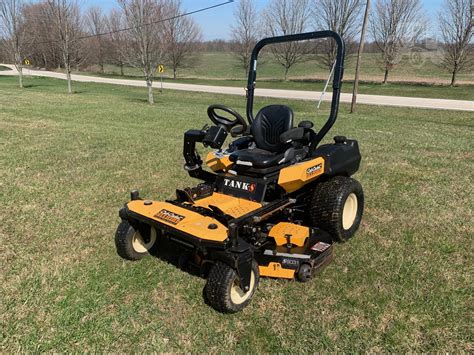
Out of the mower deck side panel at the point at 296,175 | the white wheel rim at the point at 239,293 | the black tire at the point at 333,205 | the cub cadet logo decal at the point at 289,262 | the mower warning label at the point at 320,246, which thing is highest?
the mower deck side panel at the point at 296,175

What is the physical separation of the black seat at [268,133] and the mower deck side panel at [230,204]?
14.2 inches

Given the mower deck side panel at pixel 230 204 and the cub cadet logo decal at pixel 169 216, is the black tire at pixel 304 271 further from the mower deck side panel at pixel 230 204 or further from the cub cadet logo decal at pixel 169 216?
the cub cadet logo decal at pixel 169 216

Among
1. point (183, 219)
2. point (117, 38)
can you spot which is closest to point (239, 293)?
point (183, 219)

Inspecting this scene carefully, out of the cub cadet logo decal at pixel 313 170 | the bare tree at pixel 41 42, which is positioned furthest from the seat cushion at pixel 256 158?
the bare tree at pixel 41 42

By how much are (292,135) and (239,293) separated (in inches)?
59.1

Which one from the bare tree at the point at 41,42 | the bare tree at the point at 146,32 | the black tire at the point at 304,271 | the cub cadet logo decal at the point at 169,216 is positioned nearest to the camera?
the cub cadet logo decal at the point at 169,216

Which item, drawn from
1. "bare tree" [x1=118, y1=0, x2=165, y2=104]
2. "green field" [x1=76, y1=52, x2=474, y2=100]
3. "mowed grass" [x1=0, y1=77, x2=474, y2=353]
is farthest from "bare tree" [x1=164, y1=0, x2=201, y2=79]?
"mowed grass" [x1=0, y1=77, x2=474, y2=353]

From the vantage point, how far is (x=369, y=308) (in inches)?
117

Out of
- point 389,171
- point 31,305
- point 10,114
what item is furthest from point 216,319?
point 10,114

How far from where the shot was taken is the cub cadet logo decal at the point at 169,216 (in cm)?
306

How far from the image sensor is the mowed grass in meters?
2.68

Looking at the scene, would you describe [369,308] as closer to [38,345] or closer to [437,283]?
[437,283]

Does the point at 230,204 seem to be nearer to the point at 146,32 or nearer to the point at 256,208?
the point at 256,208

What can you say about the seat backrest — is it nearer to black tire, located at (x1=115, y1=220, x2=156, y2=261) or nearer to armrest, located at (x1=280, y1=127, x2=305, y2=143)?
armrest, located at (x1=280, y1=127, x2=305, y2=143)
